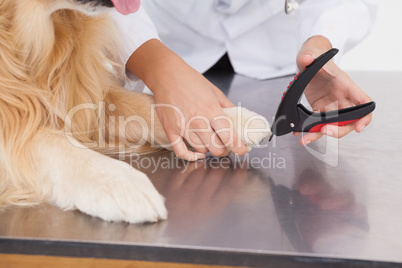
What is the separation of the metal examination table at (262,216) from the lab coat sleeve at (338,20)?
34cm

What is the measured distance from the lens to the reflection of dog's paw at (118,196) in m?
0.83

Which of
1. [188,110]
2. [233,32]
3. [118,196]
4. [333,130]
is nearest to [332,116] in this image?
[333,130]

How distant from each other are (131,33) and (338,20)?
1.79 ft

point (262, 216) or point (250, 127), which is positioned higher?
point (250, 127)

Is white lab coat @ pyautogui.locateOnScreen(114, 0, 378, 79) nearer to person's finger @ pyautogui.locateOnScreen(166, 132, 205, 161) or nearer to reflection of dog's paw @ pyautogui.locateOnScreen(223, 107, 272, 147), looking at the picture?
reflection of dog's paw @ pyautogui.locateOnScreen(223, 107, 272, 147)

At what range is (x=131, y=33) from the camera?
4.15 ft

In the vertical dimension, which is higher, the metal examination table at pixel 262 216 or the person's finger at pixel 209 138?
the person's finger at pixel 209 138

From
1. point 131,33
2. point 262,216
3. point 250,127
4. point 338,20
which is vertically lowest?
point 262,216

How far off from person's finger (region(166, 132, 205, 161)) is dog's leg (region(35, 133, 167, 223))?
0.54 ft

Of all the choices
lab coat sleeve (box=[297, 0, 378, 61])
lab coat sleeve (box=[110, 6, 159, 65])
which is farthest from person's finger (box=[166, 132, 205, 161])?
lab coat sleeve (box=[297, 0, 378, 61])

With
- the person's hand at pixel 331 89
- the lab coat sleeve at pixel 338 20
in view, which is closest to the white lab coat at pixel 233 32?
the lab coat sleeve at pixel 338 20

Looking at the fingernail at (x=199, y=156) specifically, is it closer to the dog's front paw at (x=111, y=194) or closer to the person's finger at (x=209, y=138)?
the person's finger at (x=209, y=138)

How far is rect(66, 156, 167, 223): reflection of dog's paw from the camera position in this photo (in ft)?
2.72

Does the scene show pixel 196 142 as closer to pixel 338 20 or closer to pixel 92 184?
pixel 92 184
